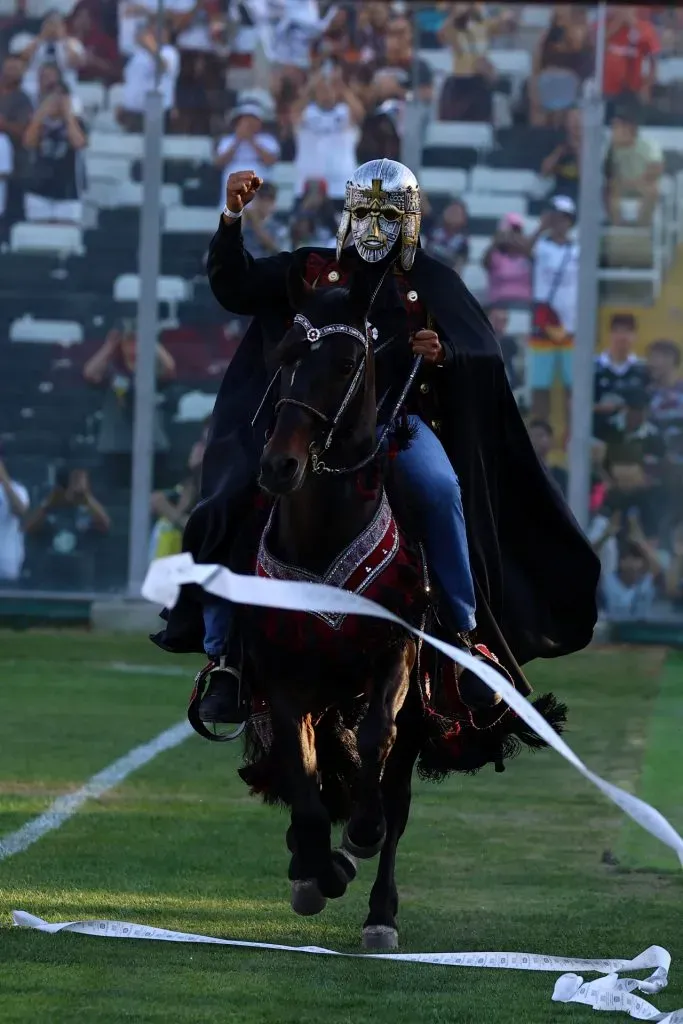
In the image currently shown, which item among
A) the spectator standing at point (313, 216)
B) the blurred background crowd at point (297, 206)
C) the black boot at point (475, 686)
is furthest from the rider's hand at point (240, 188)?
the spectator standing at point (313, 216)

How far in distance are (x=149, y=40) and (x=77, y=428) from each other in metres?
3.67

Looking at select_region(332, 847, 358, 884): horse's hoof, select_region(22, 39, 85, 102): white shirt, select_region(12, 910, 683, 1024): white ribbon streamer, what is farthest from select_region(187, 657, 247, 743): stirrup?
select_region(22, 39, 85, 102): white shirt

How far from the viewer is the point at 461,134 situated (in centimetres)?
1911

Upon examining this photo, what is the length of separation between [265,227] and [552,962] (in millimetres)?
13234

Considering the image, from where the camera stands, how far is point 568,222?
1872cm

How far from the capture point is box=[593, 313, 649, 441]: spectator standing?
60.5ft

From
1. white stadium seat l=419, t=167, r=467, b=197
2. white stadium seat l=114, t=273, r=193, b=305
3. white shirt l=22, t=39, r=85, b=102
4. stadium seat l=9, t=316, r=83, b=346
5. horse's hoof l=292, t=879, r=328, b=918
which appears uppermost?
white shirt l=22, t=39, r=85, b=102

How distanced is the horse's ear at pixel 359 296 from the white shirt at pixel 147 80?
13.5 m

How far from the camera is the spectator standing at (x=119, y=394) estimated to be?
18656mm

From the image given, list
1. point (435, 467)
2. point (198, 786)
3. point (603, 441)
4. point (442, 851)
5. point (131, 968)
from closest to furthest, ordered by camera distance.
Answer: point (131, 968)
point (435, 467)
point (442, 851)
point (198, 786)
point (603, 441)

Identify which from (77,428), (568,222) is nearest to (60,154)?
(77,428)

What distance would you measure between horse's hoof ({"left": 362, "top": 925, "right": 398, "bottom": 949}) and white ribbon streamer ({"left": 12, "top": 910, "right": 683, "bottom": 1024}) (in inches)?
7.4

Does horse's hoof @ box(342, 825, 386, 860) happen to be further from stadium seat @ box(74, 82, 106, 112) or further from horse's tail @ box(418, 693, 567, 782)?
stadium seat @ box(74, 82, 106, 112)

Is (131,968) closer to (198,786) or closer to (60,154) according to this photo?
(198,786)
